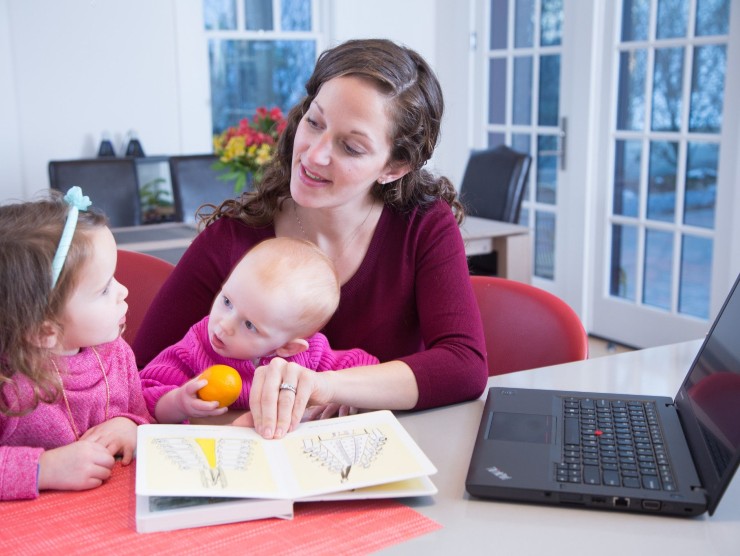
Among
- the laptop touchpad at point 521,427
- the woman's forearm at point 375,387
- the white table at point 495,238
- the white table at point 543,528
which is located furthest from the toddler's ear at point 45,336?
the white table at point 495,238

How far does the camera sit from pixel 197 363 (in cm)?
143

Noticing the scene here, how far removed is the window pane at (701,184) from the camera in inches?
153

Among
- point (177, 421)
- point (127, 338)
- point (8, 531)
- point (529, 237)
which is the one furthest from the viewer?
point (529, 237)

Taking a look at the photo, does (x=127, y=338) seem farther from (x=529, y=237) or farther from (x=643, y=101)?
(x=643, y=101)

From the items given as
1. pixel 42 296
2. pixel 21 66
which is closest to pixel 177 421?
pixel 42 296

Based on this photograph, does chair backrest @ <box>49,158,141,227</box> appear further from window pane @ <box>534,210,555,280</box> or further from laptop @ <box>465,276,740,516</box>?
laptop @ <box>465,276,740,516</box>

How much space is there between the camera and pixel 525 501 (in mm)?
1067

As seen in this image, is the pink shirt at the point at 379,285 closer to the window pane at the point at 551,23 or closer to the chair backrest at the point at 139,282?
the chair backrest at the point at 139,282

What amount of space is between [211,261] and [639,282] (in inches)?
122

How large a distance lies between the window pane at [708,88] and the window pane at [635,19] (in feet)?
1.18

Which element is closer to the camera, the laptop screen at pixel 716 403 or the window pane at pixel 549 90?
the laptop screen at pixel 716 403

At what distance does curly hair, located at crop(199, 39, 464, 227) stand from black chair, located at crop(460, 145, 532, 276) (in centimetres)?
205

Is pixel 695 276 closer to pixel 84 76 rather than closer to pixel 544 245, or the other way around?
pixel 544 245

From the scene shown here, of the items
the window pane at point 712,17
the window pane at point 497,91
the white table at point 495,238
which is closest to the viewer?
the white table at point 495,238
